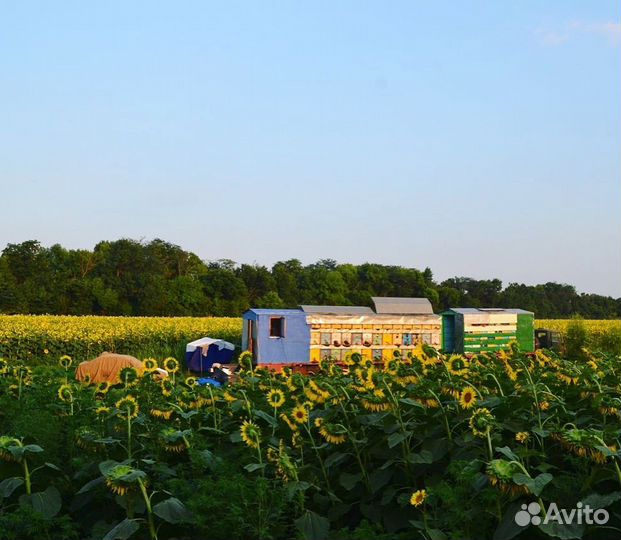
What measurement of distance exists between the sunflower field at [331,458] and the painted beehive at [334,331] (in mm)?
15915

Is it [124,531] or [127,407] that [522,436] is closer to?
[124,531]

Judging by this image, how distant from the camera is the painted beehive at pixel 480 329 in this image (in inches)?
941

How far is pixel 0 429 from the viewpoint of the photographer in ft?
17.7

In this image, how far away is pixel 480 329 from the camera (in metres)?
24.2

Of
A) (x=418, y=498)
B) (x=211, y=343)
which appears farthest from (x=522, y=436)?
(x=211, y=343)

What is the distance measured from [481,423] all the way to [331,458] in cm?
93

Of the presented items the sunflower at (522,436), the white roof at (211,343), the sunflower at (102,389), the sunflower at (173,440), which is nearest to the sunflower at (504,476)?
the sunflower at (522,436)

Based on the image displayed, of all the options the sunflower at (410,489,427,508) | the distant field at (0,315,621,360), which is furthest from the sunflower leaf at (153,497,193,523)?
the distant field at (0,315,621,360)

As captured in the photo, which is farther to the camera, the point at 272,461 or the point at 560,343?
the point at 560,343

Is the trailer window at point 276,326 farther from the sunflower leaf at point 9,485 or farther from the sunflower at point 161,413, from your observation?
the sunflower leaf at point 9,485

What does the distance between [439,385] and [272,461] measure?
111 cm

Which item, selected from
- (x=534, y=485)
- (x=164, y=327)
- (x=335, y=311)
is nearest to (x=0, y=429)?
(x=534, y=485)

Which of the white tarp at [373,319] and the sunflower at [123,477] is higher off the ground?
the white tarp at [373,319]

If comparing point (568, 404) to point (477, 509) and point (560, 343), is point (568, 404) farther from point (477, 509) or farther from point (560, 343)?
point (560, 343)
